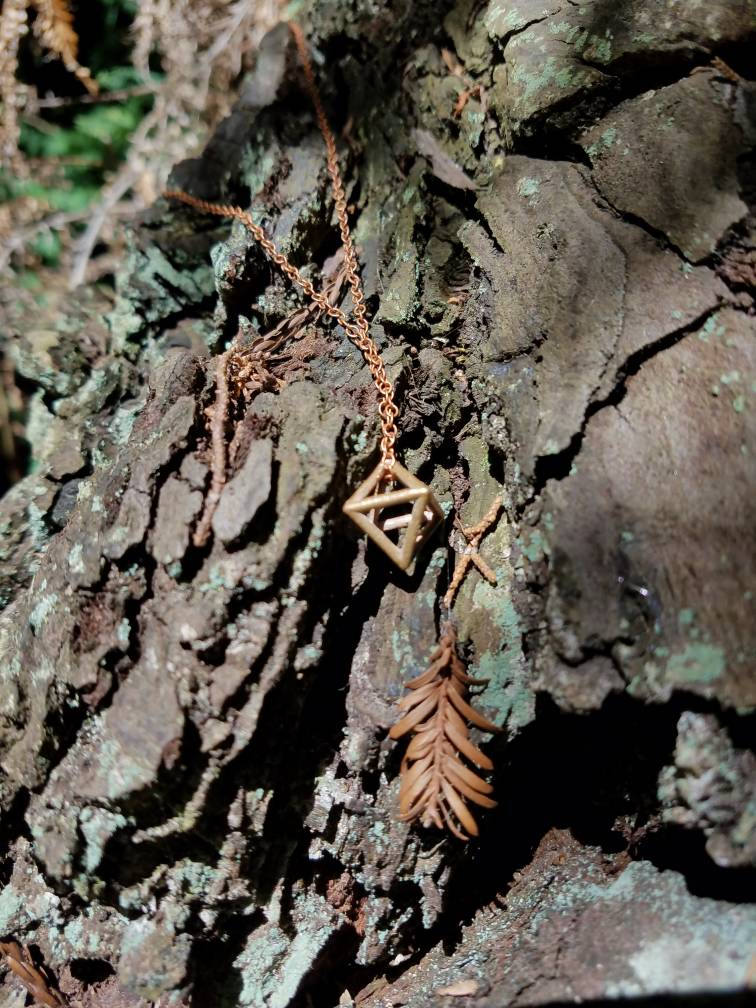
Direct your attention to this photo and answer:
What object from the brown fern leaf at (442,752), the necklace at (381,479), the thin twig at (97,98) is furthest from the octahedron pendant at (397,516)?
the thin twig at (97,98)

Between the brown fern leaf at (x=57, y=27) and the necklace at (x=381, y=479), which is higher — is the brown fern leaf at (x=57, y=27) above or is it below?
above

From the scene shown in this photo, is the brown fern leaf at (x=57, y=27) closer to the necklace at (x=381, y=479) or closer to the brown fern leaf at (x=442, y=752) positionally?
the necklace at (x=381, y=479)

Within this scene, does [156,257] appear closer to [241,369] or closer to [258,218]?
[258,218]

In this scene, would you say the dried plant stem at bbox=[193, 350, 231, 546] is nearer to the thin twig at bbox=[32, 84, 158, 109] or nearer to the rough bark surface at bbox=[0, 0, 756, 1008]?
the rough bark surface at bbox=[0, 0, 756, 1008]

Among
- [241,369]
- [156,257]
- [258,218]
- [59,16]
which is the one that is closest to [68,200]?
[59,16]

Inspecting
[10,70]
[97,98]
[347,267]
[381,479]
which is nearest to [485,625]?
[381,479]

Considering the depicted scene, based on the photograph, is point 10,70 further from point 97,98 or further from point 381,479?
point 381,479
